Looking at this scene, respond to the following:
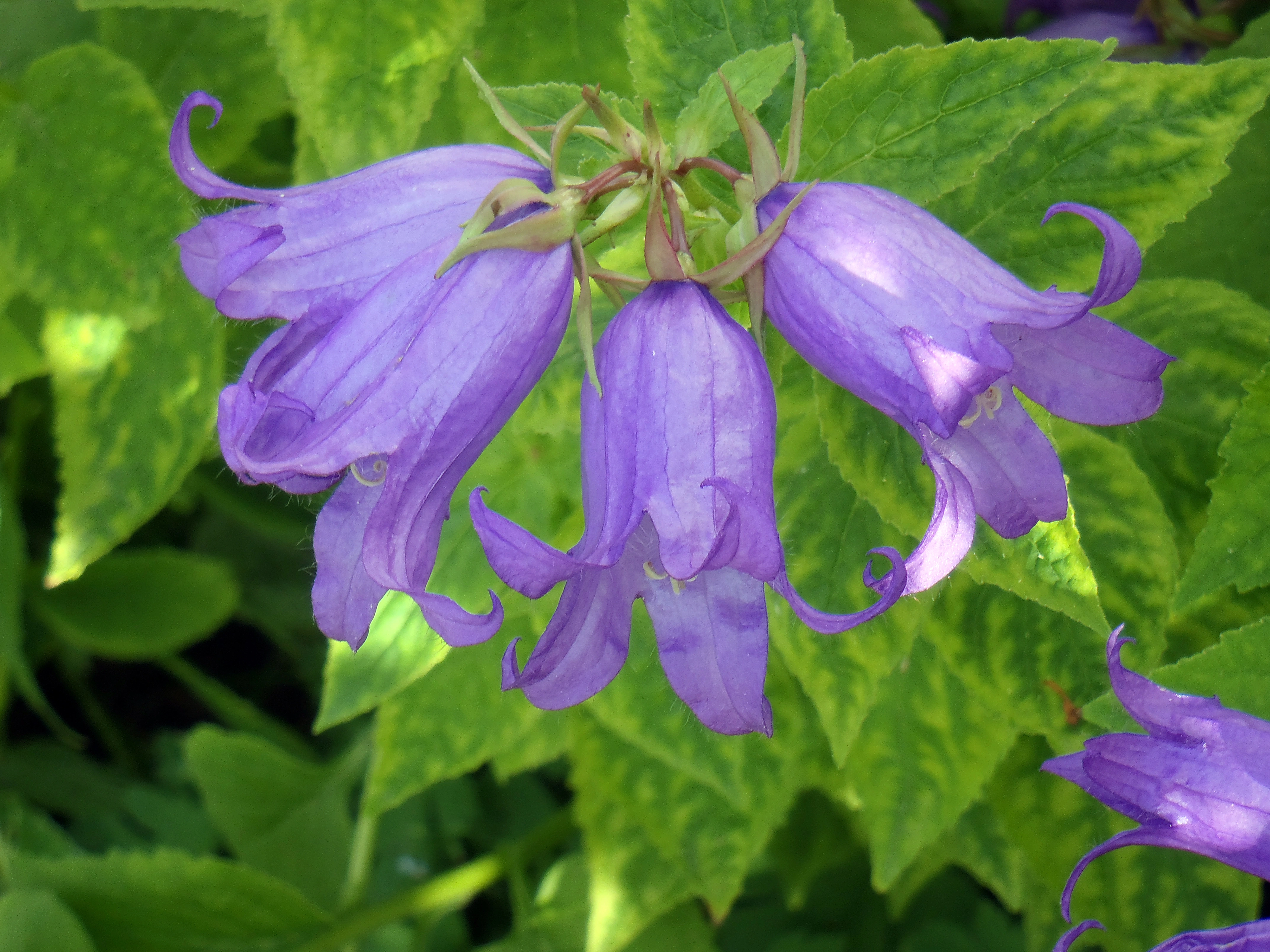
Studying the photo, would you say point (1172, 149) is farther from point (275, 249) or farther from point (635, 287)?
point (275, 249)

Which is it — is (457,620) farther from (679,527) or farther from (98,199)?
(98,199)

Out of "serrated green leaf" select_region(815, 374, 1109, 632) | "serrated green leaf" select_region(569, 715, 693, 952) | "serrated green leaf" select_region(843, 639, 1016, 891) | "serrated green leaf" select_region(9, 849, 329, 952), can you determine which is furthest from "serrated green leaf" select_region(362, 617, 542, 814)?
"serrated green leaf" select_region(815, 374, 1109, 632)

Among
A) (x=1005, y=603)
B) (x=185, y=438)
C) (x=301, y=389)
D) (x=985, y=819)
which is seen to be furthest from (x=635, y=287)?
(x=985, y=819)

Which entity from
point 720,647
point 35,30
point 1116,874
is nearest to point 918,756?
Result: point 1116,874

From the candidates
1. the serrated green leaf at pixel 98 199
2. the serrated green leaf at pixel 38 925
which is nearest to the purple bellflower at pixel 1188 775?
the serrated green leaf at pixel 98 199

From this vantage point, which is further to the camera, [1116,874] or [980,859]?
[980,859]
